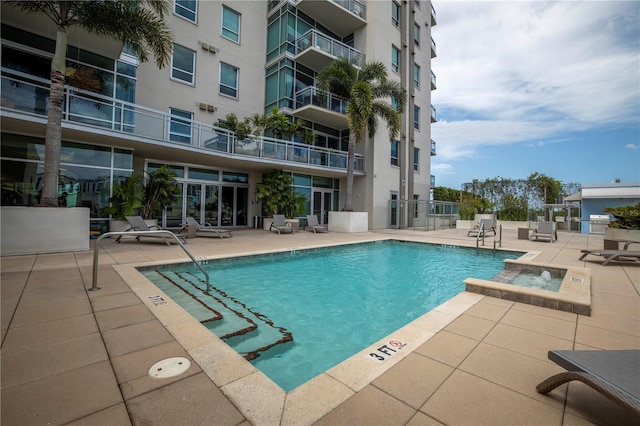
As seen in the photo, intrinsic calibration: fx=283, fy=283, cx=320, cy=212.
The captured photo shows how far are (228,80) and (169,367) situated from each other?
1717 centimetres

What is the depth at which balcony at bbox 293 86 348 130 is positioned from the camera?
1627cm

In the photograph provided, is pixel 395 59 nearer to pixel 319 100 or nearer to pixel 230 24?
pixel 319 100

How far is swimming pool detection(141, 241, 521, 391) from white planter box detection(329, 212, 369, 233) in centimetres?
618

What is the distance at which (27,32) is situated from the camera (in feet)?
32.9

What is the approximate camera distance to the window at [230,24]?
53.1 feet

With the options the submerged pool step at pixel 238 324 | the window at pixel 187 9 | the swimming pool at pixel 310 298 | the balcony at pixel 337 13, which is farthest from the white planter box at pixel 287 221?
the balcony at pixel 337 13

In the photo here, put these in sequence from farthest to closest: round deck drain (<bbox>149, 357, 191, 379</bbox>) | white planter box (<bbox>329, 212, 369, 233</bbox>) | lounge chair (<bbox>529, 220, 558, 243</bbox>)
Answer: white planter box (<bbox>329, 212, 369, 233</bbox>)
lounge chair (<bbox>529, 220, 558, 243</bbox>)
round deck drain (<bbox>149, 357, 191, 379</bbox>)

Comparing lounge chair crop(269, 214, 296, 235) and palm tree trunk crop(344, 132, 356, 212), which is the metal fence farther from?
lounge chair crop(269, 214, 296, 235)

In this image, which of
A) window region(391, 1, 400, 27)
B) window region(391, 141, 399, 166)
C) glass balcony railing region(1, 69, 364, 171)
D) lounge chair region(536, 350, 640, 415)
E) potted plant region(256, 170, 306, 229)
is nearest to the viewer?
lounge chair region(536, 350, 640, 415)

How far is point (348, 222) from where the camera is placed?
15.6m

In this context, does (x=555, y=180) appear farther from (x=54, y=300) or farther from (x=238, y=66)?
(x=54, y=300)

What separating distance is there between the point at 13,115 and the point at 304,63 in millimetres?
13807

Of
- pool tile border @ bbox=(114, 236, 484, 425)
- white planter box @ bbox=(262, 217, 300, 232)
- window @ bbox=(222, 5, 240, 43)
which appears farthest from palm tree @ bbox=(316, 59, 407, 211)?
pool tile border @ bbox=(114, 236, 484, 425)

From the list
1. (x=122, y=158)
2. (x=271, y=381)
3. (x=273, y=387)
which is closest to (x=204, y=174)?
(x=122, y=158)
